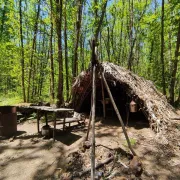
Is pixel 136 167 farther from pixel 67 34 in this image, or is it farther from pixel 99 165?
pixel 67 34

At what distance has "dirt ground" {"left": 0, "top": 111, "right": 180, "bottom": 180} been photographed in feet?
12.1

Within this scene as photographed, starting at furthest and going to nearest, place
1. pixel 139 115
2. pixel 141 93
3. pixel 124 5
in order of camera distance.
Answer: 1. pixel 124 5
2. pixel 139 115
3. pixel 141 93

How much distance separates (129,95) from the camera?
646cm

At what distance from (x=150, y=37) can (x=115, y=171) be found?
47.1 ft

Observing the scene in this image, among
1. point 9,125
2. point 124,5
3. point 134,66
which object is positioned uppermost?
point 124,5

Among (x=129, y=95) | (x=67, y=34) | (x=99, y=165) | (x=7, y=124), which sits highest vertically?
(x=67, y=34)

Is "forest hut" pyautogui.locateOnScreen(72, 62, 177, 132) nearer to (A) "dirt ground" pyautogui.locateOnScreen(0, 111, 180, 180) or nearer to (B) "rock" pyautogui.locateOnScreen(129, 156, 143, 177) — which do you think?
(A) "dirt ground" pyautogui.locateOnScreen(0, 111, 180, 180)

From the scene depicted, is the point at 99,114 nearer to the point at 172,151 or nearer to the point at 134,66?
the point at 172,151

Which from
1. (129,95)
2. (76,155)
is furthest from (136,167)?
(129,95)

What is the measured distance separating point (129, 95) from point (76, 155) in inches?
121

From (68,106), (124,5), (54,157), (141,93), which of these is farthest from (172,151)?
(124,5)

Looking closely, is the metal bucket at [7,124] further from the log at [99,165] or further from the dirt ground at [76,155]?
the log at [99,165]

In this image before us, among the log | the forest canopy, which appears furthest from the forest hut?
the log

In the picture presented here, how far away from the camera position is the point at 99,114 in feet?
29.0
